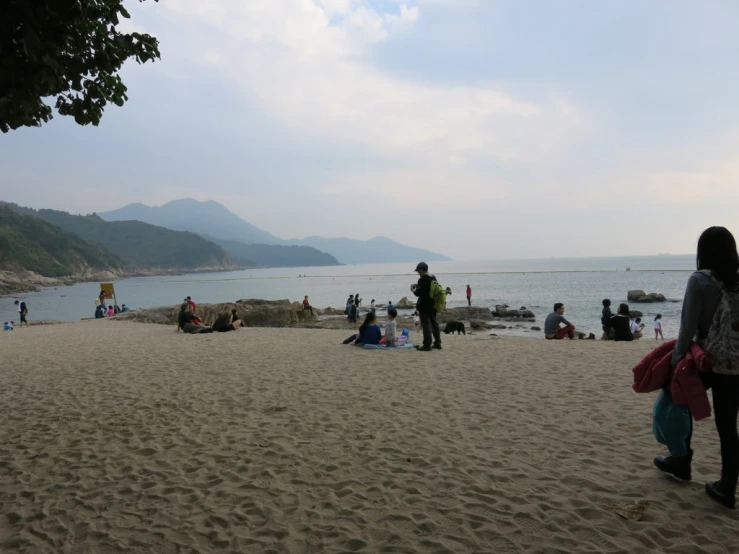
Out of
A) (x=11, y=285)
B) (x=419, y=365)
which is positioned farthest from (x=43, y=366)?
(x=11, y=285)

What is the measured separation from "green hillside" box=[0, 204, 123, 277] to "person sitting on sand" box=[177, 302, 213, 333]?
115295 mm

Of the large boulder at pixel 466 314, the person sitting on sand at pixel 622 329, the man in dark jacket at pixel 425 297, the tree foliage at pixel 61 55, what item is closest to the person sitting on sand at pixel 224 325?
the man in dark jacket at pixel 425 297

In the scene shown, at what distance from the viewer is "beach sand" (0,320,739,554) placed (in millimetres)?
3191

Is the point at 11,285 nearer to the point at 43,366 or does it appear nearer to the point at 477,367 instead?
the point at 43,366

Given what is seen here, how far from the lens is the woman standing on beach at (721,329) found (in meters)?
3.19

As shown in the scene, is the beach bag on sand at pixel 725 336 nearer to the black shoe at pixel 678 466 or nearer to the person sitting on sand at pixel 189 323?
the black shoe at pixel 678 466

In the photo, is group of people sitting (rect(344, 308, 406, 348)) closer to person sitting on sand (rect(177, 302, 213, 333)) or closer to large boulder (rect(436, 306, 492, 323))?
person sitting on sand (rect(177, 302, 213, 333))

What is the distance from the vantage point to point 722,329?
3.19 m

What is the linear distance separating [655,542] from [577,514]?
51cm

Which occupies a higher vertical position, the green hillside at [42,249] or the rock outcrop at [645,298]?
the green hillside at [42,249]

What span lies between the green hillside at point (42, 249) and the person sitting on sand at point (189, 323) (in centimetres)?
11530

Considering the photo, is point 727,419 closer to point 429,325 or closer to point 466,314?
point 429,325

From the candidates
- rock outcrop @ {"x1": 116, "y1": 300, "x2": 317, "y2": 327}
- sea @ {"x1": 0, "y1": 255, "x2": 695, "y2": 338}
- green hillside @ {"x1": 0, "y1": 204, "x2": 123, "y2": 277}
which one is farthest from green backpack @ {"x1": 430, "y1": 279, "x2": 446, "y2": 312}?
green hillside @ {"x1": 0, "y1": 204, "x2": 123, "y2": 277}

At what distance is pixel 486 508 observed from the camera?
3.48 metres
